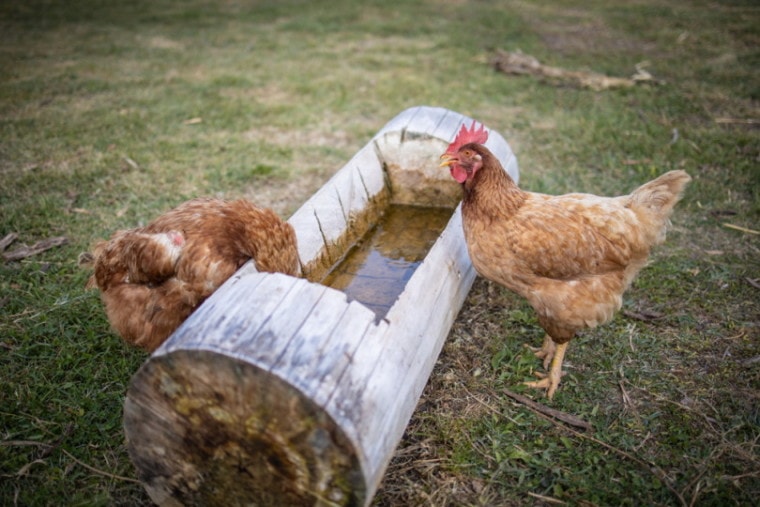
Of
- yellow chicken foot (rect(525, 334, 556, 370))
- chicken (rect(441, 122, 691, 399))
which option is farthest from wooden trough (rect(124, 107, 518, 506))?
yellow chicken foot (rect(525, 334, 556, 370))

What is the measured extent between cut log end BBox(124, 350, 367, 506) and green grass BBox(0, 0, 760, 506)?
57cm

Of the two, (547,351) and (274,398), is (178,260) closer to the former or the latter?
(274,398)

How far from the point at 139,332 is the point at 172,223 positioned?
54 centimetres

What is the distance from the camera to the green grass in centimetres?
233

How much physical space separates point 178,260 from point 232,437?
3.01 ft

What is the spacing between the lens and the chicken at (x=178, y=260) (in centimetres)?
223

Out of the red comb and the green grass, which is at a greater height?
the red comb

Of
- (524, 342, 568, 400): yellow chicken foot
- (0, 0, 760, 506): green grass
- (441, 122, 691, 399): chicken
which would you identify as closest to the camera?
(0, 0, 760, 506): green grass

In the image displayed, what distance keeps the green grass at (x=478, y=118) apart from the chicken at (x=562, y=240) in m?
0.54

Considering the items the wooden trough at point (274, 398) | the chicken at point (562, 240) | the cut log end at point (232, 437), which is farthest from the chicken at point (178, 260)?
the chicken at point (562, 240)

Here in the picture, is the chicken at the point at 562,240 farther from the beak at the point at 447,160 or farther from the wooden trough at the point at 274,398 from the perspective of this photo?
the wooden trough at the point at 274,398

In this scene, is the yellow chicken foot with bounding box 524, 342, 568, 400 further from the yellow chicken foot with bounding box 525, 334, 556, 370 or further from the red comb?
the red comb

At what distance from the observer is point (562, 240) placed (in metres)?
2.52

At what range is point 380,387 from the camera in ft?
5.61
